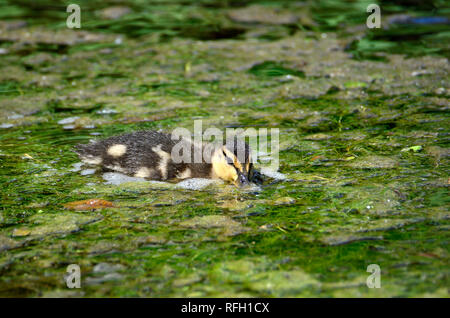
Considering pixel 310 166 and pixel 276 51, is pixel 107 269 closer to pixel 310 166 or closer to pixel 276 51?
pixel 310 166

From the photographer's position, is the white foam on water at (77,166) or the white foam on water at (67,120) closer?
the white foam on water at (77,166)

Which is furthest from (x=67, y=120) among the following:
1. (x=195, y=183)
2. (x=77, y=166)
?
(x=195, y=183)

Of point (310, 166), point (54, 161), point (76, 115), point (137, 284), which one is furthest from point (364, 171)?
point (76, 115)

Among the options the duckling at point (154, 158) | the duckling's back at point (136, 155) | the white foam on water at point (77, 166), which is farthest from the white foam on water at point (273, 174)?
the white foam on water at point (77, 166)

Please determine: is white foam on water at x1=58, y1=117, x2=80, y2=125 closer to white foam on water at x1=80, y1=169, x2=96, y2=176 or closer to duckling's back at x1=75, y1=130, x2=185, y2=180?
duckling's back at x1=75, y1=130, x2=185, y2=180

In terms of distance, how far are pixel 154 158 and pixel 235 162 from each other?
28.0 inches

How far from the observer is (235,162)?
4.66 meters

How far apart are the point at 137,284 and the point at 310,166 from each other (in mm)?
2062

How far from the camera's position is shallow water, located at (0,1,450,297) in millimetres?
3488

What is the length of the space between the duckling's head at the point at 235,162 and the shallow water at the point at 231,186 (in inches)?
4.4

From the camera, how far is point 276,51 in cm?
850

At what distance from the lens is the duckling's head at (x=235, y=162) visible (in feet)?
15.2

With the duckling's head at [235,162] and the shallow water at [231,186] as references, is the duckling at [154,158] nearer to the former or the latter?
the duckling's head at [235,162]

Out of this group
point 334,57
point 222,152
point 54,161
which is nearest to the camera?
point 222,152
